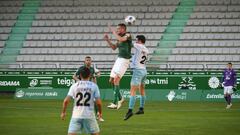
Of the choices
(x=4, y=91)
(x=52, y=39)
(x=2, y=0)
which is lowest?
(x=4, y=91)

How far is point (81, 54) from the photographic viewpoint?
4481 centimetres

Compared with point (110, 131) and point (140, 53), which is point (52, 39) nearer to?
point (140, 53)

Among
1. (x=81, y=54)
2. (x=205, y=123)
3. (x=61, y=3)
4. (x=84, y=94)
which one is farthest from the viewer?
(x=61, y=3)

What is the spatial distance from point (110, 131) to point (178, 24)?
29.1 m

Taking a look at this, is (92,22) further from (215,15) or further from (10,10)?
(215,15)

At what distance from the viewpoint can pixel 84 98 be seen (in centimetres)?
1234

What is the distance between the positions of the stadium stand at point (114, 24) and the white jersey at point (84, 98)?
28.9 meters

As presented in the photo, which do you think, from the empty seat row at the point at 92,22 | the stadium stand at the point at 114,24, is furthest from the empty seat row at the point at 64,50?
the empty seat row at the point at 92,22

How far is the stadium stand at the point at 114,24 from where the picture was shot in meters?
43.2

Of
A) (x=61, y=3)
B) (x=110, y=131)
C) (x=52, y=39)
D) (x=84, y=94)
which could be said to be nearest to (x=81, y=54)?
(x=52, y=39)

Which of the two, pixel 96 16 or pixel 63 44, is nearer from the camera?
pixel 63 44

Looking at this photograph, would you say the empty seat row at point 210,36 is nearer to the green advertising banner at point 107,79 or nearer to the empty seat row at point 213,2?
the empty seat row at point 213,2

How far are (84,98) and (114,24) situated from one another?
111ft

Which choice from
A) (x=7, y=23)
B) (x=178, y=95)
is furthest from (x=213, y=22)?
(x=7, y=23)
